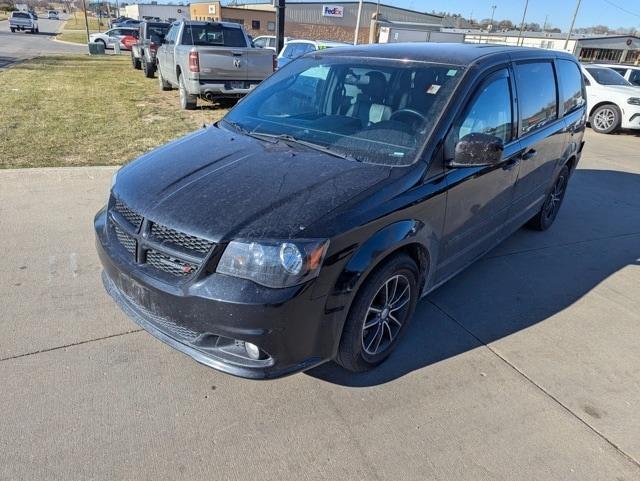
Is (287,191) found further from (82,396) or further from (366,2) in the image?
(366,2)

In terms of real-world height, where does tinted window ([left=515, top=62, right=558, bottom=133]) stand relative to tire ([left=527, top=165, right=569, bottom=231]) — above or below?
above

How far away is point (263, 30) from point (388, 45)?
57.4 m

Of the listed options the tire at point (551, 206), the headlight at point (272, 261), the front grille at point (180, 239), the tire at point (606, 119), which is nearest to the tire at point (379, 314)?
the headlight at point (272, 261)

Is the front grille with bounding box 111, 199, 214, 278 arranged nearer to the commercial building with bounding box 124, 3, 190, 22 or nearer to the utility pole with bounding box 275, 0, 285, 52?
the utility pole with bounding box 275, 0, 285, 52

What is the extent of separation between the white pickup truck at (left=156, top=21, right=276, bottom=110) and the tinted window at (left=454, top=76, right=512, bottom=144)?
25.7 feet

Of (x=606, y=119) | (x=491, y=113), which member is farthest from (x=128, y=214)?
(x=606, y=119)

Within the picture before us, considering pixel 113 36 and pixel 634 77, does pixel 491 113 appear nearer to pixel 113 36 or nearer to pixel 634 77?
pixel 634 77

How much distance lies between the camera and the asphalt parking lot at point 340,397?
2.21 m

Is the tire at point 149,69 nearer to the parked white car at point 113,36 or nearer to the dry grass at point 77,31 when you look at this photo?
the parked white car at point 113,36

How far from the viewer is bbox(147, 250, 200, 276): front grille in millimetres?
2248

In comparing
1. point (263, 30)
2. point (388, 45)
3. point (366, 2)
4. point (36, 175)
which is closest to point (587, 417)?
point (388, 45)

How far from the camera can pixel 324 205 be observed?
91.0 inches

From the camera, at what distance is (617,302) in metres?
3.91

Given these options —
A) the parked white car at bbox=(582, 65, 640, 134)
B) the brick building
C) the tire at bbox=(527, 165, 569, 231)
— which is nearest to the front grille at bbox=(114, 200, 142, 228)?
the tire at bbox=(527, 165, 569, 231)
